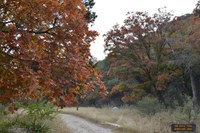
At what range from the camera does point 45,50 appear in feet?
26.5

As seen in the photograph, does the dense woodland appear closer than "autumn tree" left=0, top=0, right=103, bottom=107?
No

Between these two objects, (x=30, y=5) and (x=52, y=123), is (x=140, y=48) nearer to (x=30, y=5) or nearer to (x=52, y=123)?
(x=52, y=123)

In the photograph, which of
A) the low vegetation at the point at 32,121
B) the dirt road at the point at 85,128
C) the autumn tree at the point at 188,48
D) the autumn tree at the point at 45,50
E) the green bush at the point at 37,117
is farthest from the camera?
the autumn tree at the point at 188,48

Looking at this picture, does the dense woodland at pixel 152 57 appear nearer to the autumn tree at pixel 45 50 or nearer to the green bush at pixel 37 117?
the green bush at pixel 37 117

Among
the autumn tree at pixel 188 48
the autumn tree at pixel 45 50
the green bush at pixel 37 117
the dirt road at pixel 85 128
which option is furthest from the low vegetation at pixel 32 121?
the autumn tree at pixel 188 48

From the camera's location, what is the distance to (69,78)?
26.8 feet

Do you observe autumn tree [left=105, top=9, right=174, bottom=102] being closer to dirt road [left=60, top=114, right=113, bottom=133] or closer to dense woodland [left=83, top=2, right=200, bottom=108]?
dense woodland [left=83, top=2, right=200, bottom=108]

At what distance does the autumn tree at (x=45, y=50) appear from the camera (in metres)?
7.23

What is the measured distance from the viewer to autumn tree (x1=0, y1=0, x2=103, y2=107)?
7227mm

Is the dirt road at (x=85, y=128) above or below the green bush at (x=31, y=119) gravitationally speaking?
below

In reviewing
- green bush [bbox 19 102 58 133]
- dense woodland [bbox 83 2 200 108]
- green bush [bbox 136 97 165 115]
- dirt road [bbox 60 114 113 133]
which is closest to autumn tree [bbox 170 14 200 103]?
dense woodland [bbox 83 2 200 108]

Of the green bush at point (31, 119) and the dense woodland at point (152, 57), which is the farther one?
the dense woodland at point (152, 57)

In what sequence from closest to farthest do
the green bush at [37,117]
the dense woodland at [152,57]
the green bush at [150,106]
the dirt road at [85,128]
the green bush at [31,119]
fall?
the green bush at [31,119] < the green bush at [37,117] < the dirt road at [85,128] < the green bush at [150,106] < the dense woodland at [152,57]

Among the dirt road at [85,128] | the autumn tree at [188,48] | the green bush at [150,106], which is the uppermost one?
the autumn tree at [188,48]
